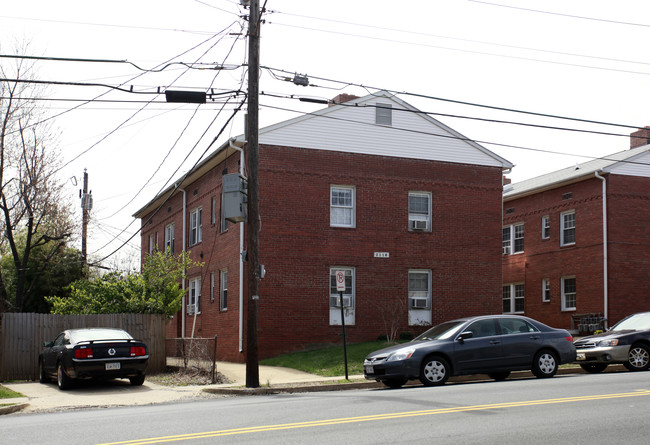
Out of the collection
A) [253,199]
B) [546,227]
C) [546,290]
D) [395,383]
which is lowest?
[395,383]

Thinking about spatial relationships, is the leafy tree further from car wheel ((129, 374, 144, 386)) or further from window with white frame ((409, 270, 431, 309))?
window with white frame ((409, 270, 431, 309))

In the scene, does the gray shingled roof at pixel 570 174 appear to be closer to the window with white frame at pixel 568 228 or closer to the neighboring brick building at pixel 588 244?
the neighboring brick building at pixel 588 244

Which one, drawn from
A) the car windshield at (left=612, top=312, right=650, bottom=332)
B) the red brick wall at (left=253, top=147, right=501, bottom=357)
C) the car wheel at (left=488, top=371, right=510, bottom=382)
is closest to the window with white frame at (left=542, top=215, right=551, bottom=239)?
the red brick wall at (left=253, top=147, right=501, bottom=357)

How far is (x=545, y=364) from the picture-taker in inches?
641

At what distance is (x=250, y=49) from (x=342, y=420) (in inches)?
400

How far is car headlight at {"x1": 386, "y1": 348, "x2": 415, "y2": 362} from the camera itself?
15.2 m

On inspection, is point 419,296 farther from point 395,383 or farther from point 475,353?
point 395,383

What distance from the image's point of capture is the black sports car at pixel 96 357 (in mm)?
16656

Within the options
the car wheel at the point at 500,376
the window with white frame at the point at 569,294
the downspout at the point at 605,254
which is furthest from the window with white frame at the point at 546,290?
the car wheel at the point at 500,376

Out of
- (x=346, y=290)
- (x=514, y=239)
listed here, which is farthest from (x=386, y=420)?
(x=514, y=239)

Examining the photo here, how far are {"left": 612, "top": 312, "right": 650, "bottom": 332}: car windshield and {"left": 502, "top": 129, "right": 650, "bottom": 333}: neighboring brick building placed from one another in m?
10.2

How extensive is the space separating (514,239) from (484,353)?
2038 centimetres

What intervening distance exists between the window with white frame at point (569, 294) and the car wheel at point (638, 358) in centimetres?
1348

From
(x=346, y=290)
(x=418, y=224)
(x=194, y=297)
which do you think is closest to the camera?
(x=346, y=290)
